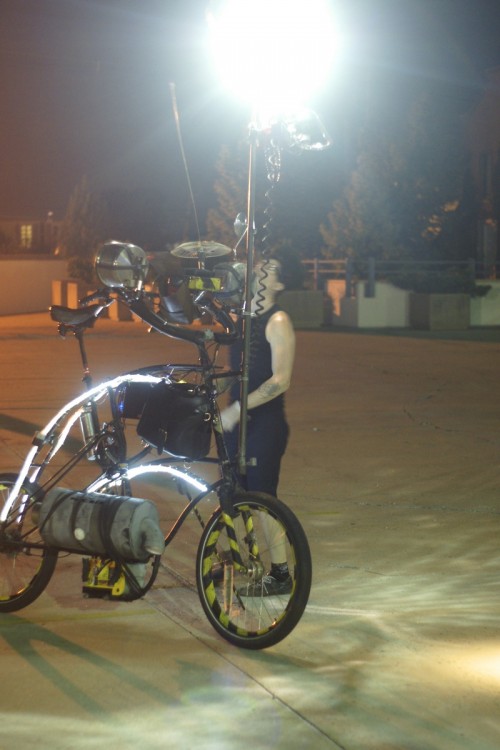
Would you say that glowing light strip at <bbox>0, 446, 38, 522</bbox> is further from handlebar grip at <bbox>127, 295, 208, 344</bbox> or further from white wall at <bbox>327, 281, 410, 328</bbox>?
white wall at <bbox>327, 281, 410, 328</bbox>

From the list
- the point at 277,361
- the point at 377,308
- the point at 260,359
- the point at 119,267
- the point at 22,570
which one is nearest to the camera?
the point at 119,267

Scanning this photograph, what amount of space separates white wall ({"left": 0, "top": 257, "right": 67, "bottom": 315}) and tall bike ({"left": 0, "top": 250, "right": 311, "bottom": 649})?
31.3 meters

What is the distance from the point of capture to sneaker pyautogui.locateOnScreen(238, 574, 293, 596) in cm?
549

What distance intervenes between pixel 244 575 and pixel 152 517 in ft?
1.68

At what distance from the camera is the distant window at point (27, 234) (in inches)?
1871

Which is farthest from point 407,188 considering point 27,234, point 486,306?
point 27,234

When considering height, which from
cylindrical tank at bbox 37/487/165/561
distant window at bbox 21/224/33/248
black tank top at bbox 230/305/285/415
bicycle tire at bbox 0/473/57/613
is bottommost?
bicycle tire at bbox 0/473/57/613

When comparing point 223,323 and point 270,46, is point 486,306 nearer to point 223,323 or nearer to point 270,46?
point 270,46

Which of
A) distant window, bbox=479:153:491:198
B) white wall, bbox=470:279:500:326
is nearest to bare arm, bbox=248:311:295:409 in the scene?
white wall, bbox=470:279:500:326

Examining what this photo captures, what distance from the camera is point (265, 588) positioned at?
5.51m

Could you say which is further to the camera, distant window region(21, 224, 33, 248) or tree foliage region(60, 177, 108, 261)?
distant window region(21, 224, 33, 248)

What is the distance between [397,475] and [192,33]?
29.9m

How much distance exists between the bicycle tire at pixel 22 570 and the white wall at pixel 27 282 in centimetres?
3120

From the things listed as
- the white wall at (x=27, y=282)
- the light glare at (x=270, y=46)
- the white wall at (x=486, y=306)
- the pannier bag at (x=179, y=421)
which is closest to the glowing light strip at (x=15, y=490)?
the pannier bag at (x=179, y=421)
